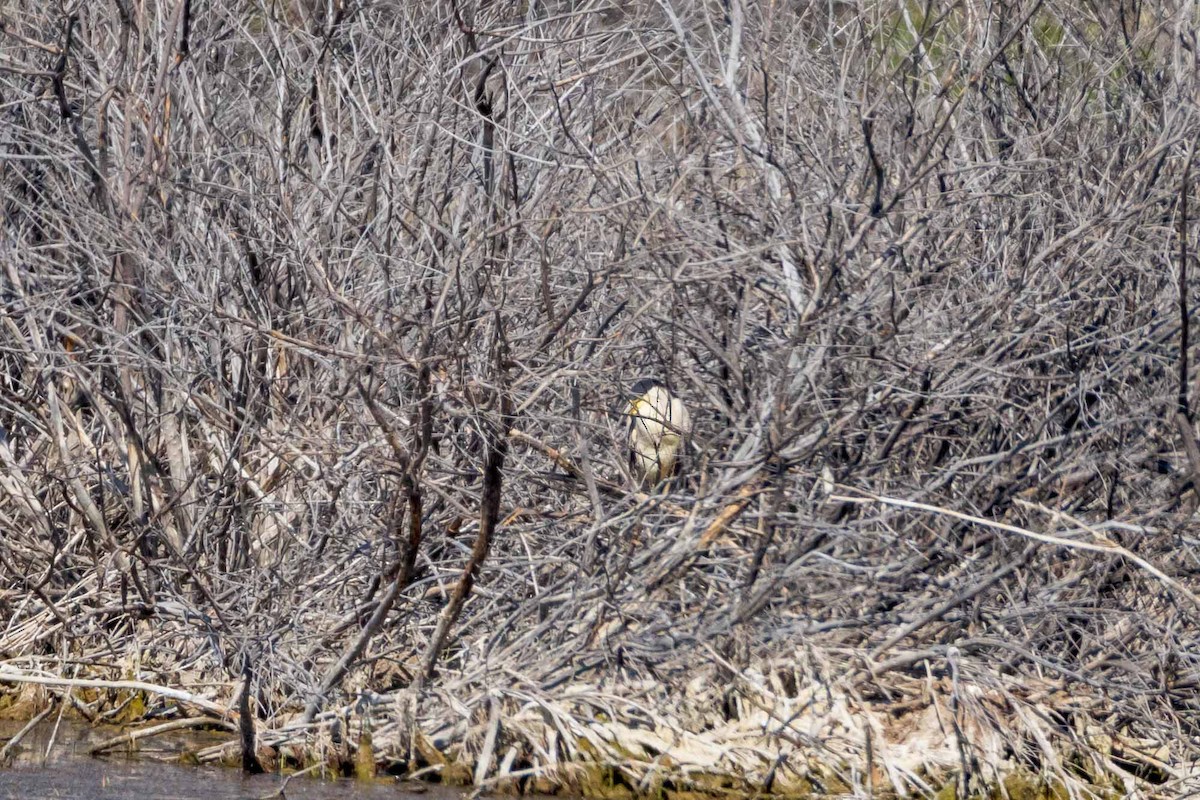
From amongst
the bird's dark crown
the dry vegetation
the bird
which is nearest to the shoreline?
the dry vegetation

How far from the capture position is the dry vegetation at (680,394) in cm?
530

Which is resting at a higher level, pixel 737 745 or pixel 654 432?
pixel 654 432

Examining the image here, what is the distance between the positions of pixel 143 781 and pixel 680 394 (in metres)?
2.21

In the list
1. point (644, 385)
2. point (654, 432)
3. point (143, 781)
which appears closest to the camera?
point (143, 781)

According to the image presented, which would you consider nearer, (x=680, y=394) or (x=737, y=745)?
(x=737, y=745)

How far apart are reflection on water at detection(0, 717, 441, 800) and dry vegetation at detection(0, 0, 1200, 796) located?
0.19 metres

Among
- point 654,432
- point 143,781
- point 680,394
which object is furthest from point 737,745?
point 143,781

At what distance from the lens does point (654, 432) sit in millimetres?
5766

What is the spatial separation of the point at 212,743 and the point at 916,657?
250 centimetres

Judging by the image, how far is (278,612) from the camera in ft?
20.0

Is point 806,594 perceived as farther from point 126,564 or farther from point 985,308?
point 126,564

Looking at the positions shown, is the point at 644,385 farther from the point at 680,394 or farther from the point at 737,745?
the point at 737,745

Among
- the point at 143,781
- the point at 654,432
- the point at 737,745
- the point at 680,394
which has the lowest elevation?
the point at 143,781

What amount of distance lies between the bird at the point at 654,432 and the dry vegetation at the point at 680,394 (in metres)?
0.09
